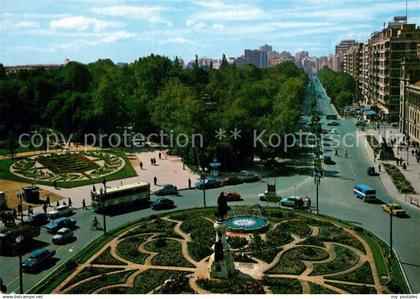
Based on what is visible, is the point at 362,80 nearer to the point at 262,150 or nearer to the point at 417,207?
the point at 262,150

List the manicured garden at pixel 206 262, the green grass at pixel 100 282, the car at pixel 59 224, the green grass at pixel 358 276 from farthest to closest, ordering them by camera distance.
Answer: the car at pixel 59 224, the green grass at pixel 358 276, the green grass at pixel 100 282, the manicured garden at pixel 206 262

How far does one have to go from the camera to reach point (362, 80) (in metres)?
149

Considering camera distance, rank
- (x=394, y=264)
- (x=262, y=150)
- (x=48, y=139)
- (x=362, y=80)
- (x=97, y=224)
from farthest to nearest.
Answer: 1. (x=362, y=80)
2. (x=48, y=139)
3. (x=262, y=150)
4. (x=97, y=224)
5. (x=394, y=264)

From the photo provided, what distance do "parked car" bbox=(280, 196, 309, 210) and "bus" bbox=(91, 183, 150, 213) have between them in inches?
520

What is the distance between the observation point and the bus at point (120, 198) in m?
45.6

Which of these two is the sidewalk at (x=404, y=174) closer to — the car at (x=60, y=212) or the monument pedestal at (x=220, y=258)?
the monument pedestal at (x=220, y=258)

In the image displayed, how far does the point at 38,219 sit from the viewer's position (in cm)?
4225

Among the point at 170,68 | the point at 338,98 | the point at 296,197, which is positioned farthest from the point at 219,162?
the point at 338,98

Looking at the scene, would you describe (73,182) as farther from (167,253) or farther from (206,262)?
(206,262)

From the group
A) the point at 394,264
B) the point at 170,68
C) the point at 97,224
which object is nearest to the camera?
the point at 394,264

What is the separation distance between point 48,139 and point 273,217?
51.7 m

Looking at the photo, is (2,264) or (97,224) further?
(97,224)

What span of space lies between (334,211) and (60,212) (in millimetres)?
24454

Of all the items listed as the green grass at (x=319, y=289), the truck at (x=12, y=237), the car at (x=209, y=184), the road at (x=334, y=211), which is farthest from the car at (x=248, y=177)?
the green grass at (x=319, y=289)
